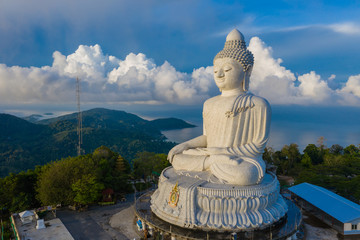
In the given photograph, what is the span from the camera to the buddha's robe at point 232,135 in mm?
12509

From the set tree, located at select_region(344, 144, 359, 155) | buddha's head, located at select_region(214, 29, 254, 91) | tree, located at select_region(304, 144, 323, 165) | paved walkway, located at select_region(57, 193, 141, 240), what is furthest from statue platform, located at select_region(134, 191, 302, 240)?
tree, located at select_region(344, 144, 359, 155)

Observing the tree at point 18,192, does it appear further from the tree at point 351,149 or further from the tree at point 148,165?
the tree at point 351,149

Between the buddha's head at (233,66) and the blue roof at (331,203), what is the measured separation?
761cm

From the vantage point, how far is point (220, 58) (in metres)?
14.3

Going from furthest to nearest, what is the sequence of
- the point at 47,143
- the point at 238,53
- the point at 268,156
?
1. the point at 47,143
2. the point at 268,156
3. the point at 238,53

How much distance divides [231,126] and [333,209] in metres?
6.98

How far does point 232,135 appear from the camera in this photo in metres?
13.6

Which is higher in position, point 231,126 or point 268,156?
point 231,126

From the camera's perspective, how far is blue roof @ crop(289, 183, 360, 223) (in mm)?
12914

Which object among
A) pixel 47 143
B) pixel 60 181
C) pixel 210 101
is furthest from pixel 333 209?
pixel 47 143

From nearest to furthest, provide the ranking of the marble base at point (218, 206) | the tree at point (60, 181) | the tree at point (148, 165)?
the marble base at point (218, 206)
the tree at point (60, 181)
the tree at point (148, 165)

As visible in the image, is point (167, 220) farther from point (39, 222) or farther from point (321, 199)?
point (321, 199)

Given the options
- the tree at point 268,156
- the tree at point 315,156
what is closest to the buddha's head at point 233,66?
the tree at point 268,156

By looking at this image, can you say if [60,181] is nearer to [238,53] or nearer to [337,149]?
[238,53]
